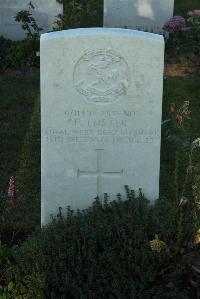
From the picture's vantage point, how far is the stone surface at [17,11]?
34.7 ft

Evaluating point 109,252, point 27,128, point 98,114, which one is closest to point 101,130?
point 98,114

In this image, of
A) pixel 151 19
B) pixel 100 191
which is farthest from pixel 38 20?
pixel 100 191

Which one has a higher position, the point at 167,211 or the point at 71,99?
the point at 71,99

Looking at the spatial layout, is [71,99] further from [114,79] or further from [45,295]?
[45,295]

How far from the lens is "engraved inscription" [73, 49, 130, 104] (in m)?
4.23

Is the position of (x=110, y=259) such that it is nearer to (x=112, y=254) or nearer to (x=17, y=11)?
(x=112, y=254)

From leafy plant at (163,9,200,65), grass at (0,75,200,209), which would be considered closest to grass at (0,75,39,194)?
grass at (0,75,200,209)

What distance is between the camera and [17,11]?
419 inches

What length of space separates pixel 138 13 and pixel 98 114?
6.86m

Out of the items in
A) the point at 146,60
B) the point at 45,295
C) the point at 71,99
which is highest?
the point at 146,60

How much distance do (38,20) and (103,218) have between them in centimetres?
698

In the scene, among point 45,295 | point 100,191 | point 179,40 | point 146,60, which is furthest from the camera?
point 179,40

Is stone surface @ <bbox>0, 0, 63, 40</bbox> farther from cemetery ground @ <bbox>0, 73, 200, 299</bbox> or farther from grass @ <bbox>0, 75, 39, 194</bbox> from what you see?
cemetery ground @ <bbox>0, 73, 200, 299</bbox>

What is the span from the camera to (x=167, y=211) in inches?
173
